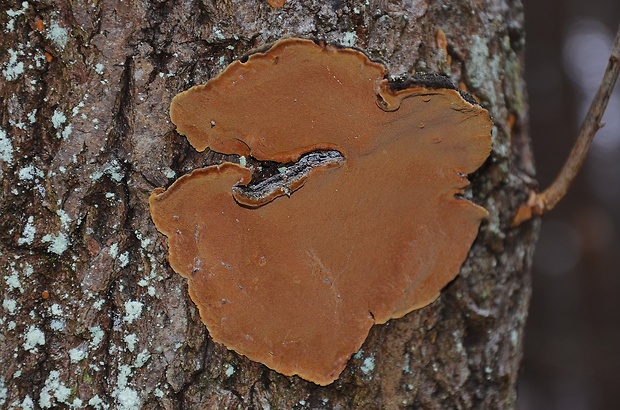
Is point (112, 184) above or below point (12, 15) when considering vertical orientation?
below

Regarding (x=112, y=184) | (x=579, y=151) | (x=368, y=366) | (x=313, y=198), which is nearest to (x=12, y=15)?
(x=112, y=184)

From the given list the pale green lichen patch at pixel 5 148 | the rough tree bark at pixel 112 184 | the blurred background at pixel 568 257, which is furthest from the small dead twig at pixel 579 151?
the blurred background at pixel 568 257

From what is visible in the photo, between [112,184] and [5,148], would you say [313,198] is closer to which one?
[112,184]

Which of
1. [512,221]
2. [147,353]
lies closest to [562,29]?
[512,221]

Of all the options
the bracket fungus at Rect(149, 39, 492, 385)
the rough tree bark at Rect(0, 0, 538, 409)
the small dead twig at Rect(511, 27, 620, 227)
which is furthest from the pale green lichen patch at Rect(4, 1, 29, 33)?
the small dead twig at Rect(511, 27, 620, 227)

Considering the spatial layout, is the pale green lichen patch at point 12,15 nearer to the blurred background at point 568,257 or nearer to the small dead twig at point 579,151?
the small dead twig at point 579,151

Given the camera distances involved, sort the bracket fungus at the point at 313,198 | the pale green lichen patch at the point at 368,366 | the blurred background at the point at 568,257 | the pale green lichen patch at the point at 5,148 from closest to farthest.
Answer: the bracket fungus at the point at 313,198, the pale green lichen patch at the point at 5,148, the pale green lichen patch at the point at 368,366, the blurred background at the point at 568,257
